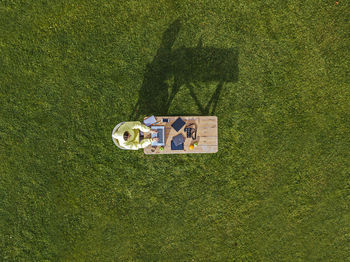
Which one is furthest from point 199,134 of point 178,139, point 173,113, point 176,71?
point 176,71

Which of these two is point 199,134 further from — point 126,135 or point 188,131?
point 126,135

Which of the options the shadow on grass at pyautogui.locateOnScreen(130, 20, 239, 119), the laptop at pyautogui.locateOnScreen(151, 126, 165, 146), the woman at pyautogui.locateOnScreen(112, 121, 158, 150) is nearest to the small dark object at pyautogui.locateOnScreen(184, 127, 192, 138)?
the laptop at pyautogui.locateOnScreen(151, 126, 165, 146)

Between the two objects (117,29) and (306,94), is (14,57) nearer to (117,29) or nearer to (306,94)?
(117,29)

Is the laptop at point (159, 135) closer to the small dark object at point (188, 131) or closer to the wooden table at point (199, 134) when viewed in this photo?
the wooden table at point (199, 134)

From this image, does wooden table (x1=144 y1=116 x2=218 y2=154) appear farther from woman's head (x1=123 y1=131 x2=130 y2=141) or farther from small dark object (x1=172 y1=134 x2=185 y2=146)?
woman's head (x1=123 y1=131 x2=130 y2=141)

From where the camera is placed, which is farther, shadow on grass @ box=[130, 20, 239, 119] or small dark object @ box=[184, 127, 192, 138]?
shadow on grass @ box=[130, 20, 239, 119]

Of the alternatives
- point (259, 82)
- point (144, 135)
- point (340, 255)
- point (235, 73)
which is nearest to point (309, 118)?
point (259, 82)
